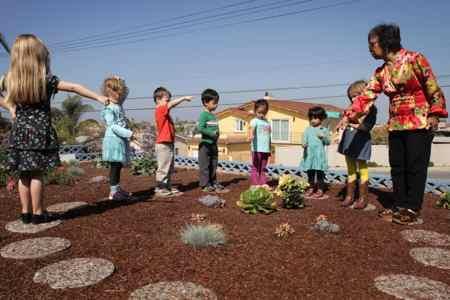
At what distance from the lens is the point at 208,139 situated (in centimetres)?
614

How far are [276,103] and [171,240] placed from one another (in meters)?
30.4

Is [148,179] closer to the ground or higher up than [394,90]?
closer to the ground

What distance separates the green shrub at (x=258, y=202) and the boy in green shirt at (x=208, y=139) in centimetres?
161

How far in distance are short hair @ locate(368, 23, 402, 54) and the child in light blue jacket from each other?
3.39m

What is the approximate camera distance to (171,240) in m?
3.34

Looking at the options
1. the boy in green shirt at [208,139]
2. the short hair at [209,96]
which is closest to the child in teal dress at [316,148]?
the boy in green shirt at [208,139]

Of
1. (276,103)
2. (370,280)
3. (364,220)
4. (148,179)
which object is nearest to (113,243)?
(370,280)

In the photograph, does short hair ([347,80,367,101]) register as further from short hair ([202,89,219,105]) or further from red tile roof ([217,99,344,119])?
red tile roof ([217,99,344,119])

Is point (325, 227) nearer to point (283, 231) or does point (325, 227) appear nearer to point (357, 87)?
point (283, 231)

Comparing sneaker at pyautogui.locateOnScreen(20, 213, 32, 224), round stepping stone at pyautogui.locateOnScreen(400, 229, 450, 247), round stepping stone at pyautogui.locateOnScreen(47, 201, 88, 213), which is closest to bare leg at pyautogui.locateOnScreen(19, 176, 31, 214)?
sneaker at pyautogui.locateOnScreen(20, 213, 32, 224)

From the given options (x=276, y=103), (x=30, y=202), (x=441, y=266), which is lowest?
(x=441, y=266)

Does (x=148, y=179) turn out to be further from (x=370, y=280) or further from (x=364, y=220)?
(x=370, y=280)

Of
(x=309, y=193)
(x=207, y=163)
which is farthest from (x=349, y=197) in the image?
(x=207, y=163)

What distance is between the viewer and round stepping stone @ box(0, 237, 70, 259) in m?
2.94
